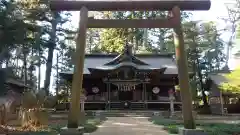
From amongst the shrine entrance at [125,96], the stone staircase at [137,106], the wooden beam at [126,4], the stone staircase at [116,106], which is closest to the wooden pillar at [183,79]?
the wooden beam at [126,4]

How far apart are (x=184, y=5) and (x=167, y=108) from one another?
19199 millimetres

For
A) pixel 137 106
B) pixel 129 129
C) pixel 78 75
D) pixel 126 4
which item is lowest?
pixel 129 129

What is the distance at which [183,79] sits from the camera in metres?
8.71

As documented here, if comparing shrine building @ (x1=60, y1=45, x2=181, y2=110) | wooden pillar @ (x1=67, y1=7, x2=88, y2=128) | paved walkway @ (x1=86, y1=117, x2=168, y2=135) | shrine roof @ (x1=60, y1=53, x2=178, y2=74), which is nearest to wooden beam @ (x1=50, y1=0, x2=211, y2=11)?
wooden pillar @ (x1=67, y1=7, x2=88, y2=128)

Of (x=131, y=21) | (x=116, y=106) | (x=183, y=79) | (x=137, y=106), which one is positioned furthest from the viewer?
(x=116, y=106)

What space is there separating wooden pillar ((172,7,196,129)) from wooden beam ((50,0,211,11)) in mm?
317

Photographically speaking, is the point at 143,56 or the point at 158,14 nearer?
the point at 143,56

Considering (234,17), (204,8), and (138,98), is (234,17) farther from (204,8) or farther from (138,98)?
(204,8)

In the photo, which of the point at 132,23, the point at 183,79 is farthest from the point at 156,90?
the point at 183,79

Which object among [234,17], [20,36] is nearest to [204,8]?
[20,36]

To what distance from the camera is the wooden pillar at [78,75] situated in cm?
858

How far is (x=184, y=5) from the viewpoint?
30.3 ft

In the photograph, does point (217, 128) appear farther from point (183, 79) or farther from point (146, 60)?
point (146, 60)

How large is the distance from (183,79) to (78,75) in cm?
331
